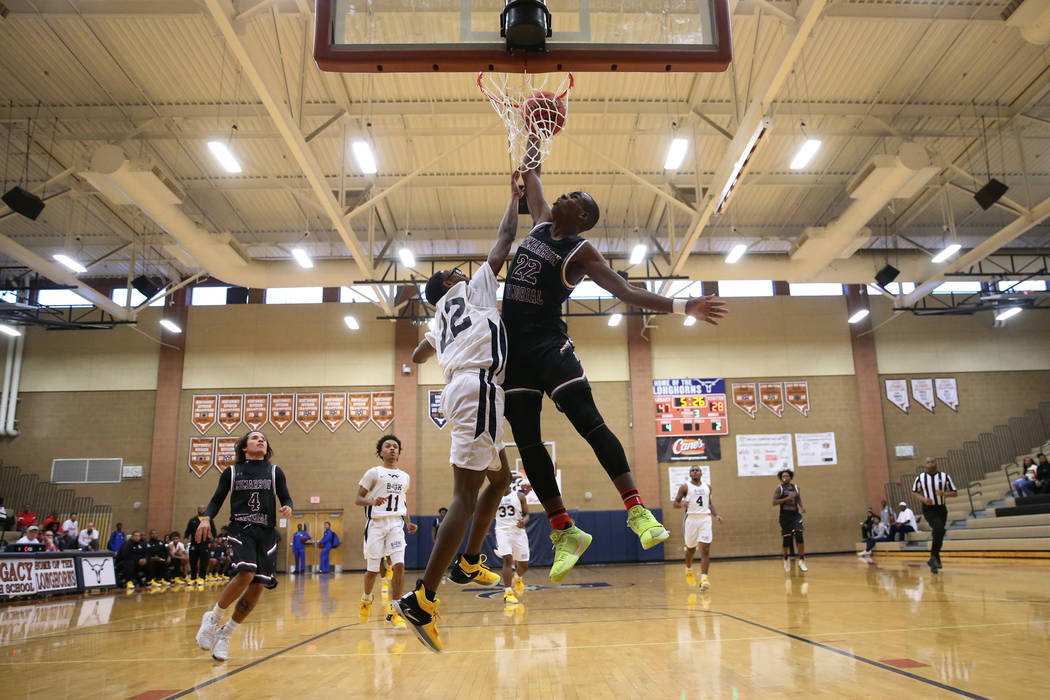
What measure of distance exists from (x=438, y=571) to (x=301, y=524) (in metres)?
21.1

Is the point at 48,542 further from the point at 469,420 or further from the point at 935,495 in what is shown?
the point at 935,495

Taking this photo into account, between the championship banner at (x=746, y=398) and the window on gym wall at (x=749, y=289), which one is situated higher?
the window on gym wall at (x=749, y=289)

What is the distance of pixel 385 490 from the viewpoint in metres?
9.66

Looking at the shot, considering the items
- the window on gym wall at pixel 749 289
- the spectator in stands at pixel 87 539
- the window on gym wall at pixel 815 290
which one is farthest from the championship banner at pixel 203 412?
the window on gym wall at pixel 815 290

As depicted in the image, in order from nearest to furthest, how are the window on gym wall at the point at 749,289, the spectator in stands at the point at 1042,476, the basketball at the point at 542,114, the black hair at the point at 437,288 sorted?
the black hair at the point at 437,288 → the basketball at the point at 542,114 → the spectator in stands at the point at 1042,476 → the window on gym wall at the point at 749,289

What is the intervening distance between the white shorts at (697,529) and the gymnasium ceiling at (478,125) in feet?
20.2

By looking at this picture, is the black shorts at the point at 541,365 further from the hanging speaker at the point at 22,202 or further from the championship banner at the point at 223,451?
the championship banner at the point at 223,451

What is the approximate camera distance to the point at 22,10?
12406 mm

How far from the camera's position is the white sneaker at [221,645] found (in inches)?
260

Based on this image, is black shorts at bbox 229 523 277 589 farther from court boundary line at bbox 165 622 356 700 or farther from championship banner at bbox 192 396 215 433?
championship banner at bbox 192 396 215 433

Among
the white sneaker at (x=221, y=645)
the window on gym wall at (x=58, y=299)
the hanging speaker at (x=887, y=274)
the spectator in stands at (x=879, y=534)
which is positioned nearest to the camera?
the white sneaker at (x=221, y=645)

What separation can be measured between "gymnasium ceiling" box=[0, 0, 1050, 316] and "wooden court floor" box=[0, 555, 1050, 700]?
740 cm

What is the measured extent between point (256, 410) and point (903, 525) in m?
20.2

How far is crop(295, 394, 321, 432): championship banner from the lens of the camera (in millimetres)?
24131
